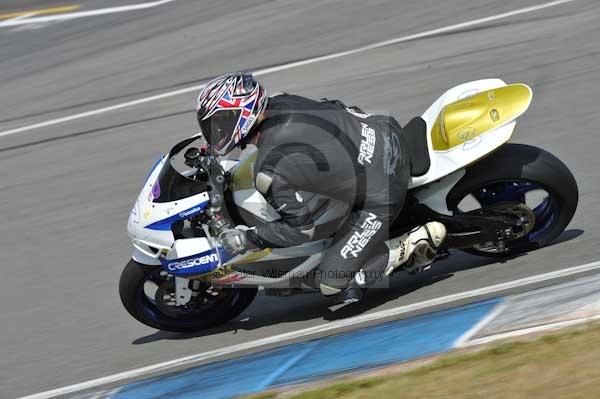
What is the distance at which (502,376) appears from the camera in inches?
195

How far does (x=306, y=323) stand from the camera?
22.5 feet

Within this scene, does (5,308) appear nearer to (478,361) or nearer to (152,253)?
(152,253)

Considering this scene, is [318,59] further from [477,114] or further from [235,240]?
[235,240]

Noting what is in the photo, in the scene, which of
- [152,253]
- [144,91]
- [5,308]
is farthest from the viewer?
[144,91]

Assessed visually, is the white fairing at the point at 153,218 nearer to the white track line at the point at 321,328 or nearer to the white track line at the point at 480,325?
the white track line at the point at 321,328

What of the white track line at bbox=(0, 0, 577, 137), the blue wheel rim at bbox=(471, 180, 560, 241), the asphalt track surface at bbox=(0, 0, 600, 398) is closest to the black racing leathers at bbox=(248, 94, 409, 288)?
the asphalt track surface at bbox=(0, 0, 600, 398)

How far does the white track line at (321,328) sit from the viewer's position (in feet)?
21.3

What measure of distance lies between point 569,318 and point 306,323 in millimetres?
1988

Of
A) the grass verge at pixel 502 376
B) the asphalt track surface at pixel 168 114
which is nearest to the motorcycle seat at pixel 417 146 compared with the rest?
the asphalt track surface at pixel 168 114

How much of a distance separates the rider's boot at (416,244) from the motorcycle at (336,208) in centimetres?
10

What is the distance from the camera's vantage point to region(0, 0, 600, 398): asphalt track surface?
6984 mm

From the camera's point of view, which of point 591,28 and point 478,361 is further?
point 591,28

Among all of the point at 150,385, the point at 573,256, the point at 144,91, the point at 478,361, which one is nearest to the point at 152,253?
the point at 150,385

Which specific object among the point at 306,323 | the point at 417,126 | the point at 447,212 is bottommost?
the point at 306,323
